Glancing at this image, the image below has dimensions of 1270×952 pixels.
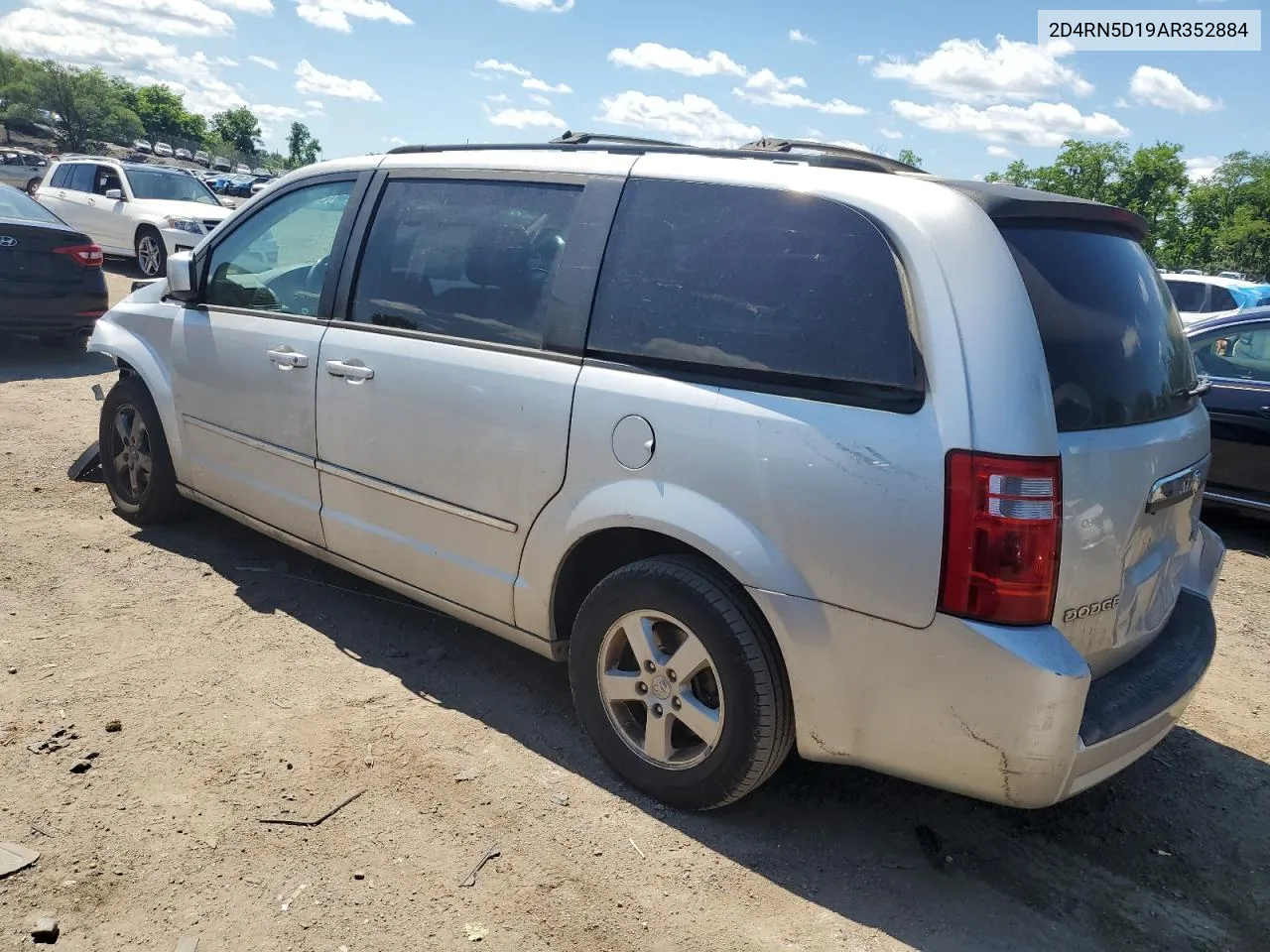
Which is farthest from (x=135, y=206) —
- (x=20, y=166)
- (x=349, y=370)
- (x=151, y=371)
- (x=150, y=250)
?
(x=20, y=166)

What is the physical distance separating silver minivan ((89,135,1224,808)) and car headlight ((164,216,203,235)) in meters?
12.5

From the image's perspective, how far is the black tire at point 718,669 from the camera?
2.69 m

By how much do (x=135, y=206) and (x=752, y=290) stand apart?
15.1 metres

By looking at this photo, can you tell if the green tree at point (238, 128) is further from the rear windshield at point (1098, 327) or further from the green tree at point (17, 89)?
the rear windshield at point (1098, 327)

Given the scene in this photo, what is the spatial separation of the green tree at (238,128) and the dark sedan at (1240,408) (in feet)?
432

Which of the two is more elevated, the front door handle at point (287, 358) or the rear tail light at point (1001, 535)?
the front door handle at point (287, 358)

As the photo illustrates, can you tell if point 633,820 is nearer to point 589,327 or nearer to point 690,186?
point 589,327

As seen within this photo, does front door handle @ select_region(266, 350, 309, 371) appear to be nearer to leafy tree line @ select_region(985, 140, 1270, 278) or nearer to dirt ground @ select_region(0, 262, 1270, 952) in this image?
dirt ground @ select_region(0, 262, 1270, 952)

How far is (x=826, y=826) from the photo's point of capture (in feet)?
9.81

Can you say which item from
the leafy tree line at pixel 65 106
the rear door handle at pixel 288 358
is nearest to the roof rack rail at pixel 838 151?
the rear door handle at pixel 288 358

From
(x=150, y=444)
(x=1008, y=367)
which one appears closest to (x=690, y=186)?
(x=1008, y=367)

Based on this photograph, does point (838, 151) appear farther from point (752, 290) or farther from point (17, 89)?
point (17, 89)

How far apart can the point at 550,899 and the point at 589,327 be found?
66.0 inches

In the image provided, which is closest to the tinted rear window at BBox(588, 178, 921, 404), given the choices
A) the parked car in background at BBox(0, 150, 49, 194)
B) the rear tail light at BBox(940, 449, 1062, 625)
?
the rear tail light at BBox(940, 449, 1062, 625)
